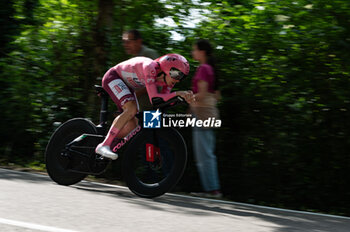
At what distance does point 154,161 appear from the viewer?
20.6ft

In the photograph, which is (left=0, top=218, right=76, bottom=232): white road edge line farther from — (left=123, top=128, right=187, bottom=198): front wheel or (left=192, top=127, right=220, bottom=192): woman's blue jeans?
(left=192, top=127, right=220, bottom=192): woman's blue jeans

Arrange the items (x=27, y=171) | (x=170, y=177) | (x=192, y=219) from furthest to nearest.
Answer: (x=27, y=171) → (x=170, y=177) → (x=192, y=219)

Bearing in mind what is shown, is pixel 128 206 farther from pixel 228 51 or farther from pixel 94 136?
pixel 228 51

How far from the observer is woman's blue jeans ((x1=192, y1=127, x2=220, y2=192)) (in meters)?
6.77

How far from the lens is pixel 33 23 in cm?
996

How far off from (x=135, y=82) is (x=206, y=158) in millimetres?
1359

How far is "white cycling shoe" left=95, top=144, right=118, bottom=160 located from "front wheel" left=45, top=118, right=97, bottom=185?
0.38 meters

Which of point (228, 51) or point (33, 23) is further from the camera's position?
point (33, 23)

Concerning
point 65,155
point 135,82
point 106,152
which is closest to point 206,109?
point 135,82

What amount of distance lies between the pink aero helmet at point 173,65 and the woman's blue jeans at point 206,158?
969mm

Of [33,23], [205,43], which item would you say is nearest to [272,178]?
[205,43]

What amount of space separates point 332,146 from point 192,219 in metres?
2.73

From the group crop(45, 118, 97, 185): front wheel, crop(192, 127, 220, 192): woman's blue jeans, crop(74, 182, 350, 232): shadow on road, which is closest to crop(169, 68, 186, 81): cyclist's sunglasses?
crop(192, 127, 220, 192): woman's blue jeans

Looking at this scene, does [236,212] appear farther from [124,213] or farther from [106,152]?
[106,152]
